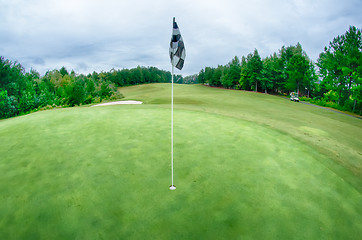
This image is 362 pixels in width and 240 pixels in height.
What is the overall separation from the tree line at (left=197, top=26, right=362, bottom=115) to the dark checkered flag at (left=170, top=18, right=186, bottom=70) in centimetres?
2787

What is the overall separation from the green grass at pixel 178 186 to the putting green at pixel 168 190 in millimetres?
26

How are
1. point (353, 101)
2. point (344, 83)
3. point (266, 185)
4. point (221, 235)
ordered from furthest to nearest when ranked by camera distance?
point (344, 83) → point (353, 101) → point (266, 185) → point (221, 235)

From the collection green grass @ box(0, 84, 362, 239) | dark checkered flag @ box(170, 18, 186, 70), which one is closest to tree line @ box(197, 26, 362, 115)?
green grass @ box(0, 84, 362, 239)

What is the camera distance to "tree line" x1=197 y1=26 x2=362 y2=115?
26.7 m

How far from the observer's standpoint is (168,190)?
5289mm

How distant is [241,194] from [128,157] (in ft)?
13.4

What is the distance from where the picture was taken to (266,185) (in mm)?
5625

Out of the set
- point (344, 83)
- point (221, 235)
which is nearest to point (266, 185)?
point (221, 235)

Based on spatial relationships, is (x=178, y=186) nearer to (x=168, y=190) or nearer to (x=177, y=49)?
(x=168, y=190)

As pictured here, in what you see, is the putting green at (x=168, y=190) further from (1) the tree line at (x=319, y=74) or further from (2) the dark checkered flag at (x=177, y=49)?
(1) the tree line at (x=319, y=74)

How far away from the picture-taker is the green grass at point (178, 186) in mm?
4121

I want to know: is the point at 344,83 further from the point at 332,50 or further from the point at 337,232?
the point at 337,232

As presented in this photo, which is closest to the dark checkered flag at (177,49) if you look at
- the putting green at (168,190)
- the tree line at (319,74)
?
the putting green at (168,190)

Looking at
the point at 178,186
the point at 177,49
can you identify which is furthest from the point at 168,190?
the point at 177,49
